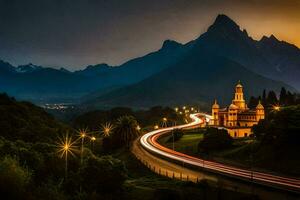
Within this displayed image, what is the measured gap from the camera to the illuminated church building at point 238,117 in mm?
131875

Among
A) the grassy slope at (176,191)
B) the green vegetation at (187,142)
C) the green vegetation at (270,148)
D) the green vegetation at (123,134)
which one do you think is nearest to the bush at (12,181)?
the grassy slope at (176,191)

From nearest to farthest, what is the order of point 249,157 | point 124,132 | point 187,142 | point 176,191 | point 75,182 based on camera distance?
1. point 176,191
2. point 75,182
3. point 249,157
4. point 187,142
5. point 124,132

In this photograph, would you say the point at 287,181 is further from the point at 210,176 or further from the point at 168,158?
the point at 168,158

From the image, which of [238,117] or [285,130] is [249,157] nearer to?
[285,130]

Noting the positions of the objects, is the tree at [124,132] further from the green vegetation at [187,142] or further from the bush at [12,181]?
the bush at [12,181]

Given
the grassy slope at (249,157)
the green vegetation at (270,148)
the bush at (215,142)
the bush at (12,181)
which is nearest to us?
the bush at (12,181)

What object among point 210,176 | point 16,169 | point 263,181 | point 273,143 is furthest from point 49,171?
point 273,143

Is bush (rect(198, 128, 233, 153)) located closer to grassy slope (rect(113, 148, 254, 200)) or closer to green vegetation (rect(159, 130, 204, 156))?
green vegetation (rect(159, 130, 204, 156))

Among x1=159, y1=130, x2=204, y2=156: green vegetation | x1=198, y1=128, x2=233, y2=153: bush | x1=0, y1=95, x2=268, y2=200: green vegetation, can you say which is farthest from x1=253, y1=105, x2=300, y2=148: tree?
x1=0, y1=95, x2=268, y2=200: green vegetation

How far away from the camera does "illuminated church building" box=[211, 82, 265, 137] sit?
131875 millimetres

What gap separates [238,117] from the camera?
477 feet

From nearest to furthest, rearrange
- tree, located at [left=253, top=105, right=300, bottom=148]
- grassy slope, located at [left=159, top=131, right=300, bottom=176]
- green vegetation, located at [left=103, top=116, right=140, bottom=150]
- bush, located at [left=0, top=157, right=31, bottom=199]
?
bush, located at [left=0, top=157, right=31, bottom=199]
grassy slope, located at [left=159, top=131, right=300, bottom=176]
tree, located at [left=253, top=105, right=300, bottom=148]
green vegetation, located at [left=103, top=116, right=140, bottom=150]

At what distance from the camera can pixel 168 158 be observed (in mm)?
90812

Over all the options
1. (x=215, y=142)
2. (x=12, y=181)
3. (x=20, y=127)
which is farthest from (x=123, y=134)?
(x=12, y=181)
